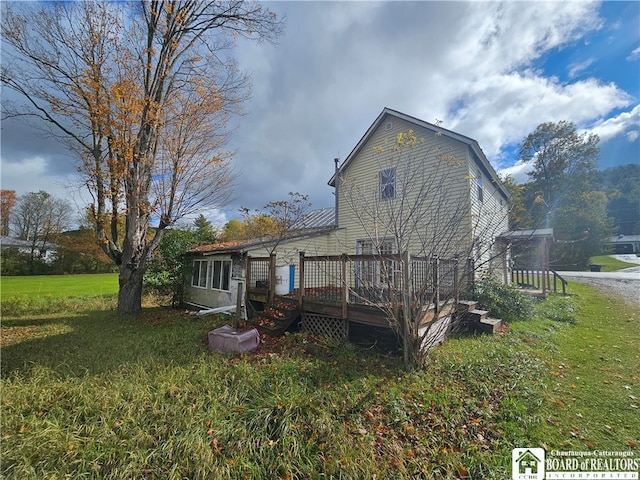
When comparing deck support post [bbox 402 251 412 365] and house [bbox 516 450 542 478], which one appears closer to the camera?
house [bbox 516 450 542 478]

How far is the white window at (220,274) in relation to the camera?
11529mm

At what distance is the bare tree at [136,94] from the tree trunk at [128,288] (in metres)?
0.04

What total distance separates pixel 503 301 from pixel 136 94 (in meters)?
14.8

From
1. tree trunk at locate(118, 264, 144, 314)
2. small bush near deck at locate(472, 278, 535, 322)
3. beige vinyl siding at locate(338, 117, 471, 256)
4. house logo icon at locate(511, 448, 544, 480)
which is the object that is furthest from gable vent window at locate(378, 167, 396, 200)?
tree trunk at locate(118, 264, 144, 314)

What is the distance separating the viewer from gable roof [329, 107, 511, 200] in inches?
362

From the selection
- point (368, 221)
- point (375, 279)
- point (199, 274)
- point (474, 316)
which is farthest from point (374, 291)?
point (199, 274)

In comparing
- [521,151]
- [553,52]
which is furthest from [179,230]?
[521,151]

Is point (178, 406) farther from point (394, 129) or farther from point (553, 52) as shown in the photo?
point (553, 52)

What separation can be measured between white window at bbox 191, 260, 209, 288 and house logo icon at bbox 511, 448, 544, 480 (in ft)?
42.7

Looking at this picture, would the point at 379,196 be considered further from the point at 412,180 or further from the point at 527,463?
the point at 527,463

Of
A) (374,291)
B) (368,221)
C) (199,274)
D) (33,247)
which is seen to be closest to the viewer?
(374,291)

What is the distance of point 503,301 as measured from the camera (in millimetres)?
8344

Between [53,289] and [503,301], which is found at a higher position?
[503,301]

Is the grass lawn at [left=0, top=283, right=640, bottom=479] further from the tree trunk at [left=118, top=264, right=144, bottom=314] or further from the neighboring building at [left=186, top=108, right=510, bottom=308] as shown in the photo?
the neighboring building at [left=186, top=108, right=510, bottom=308]
